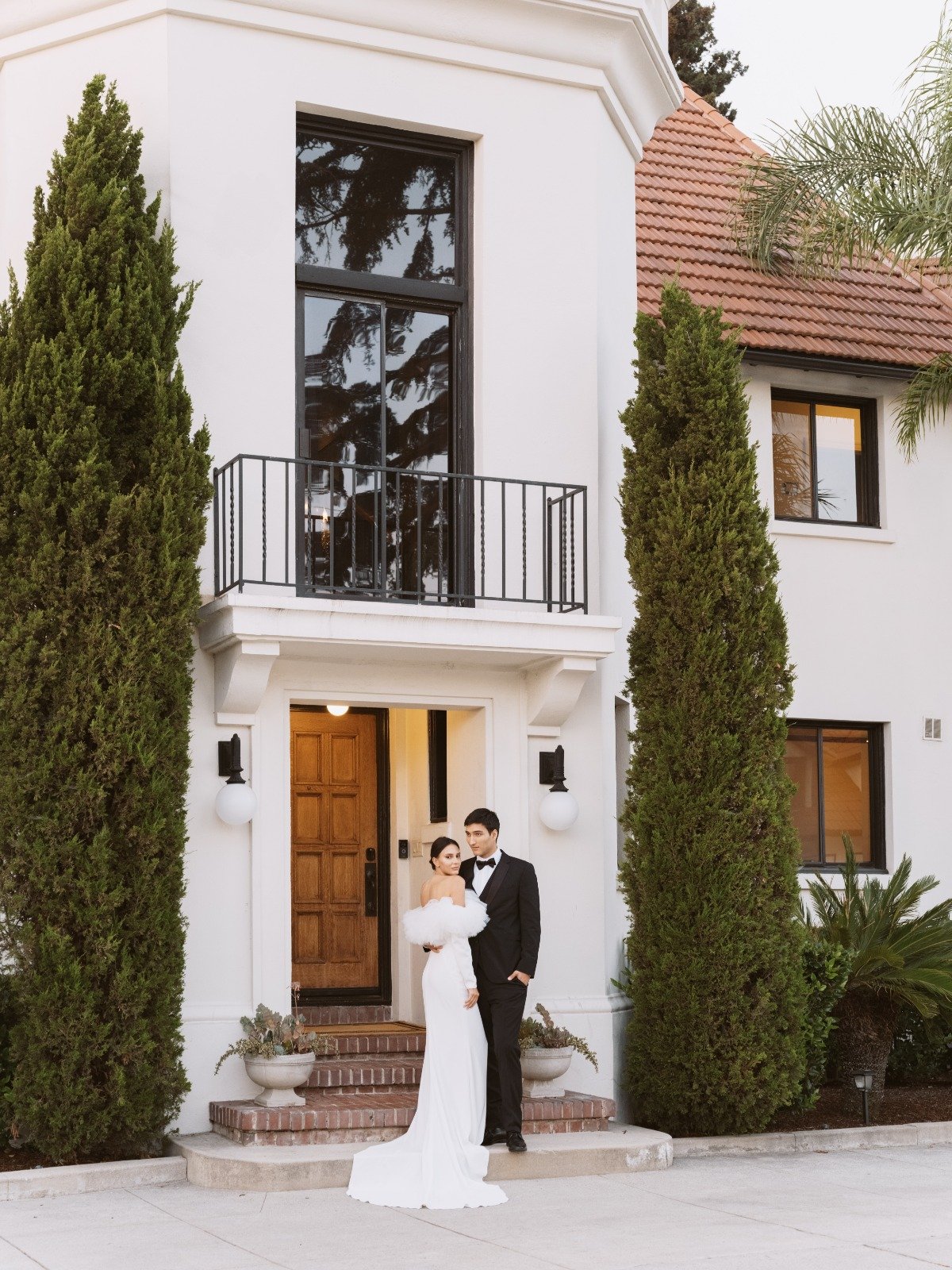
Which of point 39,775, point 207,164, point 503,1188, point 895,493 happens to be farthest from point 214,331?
point 895,493

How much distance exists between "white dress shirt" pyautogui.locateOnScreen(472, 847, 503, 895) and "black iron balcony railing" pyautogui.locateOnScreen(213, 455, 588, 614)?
1750mm

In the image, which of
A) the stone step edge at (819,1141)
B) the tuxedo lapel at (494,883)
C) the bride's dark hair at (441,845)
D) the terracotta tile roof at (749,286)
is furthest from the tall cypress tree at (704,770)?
the terracotta tile roof at (749,286)

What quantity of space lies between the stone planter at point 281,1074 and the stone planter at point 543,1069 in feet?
4.59

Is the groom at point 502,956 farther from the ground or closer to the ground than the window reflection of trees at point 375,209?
closer to the ground

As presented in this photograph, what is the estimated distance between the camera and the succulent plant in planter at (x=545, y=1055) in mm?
10555

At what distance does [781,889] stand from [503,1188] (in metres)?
2.81

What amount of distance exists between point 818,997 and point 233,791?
4303mm

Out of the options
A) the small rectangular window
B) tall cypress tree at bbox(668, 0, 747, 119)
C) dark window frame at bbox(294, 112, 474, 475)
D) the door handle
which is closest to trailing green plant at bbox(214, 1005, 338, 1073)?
the small rectangular window

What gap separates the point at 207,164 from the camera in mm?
11172

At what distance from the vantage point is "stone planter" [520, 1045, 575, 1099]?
415 inches

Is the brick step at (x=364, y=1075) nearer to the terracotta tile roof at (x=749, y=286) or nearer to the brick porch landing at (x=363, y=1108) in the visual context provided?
the brick porch landing at (x=363, y=1108)

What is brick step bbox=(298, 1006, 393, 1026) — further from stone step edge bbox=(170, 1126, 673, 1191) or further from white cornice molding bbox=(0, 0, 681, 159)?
white cornice molding bbox=(0, 0, 681, 159)

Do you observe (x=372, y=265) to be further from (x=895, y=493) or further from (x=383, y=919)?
(x=895, y=493)

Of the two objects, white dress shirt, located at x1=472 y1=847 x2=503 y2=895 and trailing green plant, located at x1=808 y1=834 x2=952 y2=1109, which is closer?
white dress shirt, located at x1=472 y1=847 x2=503 y2=895
